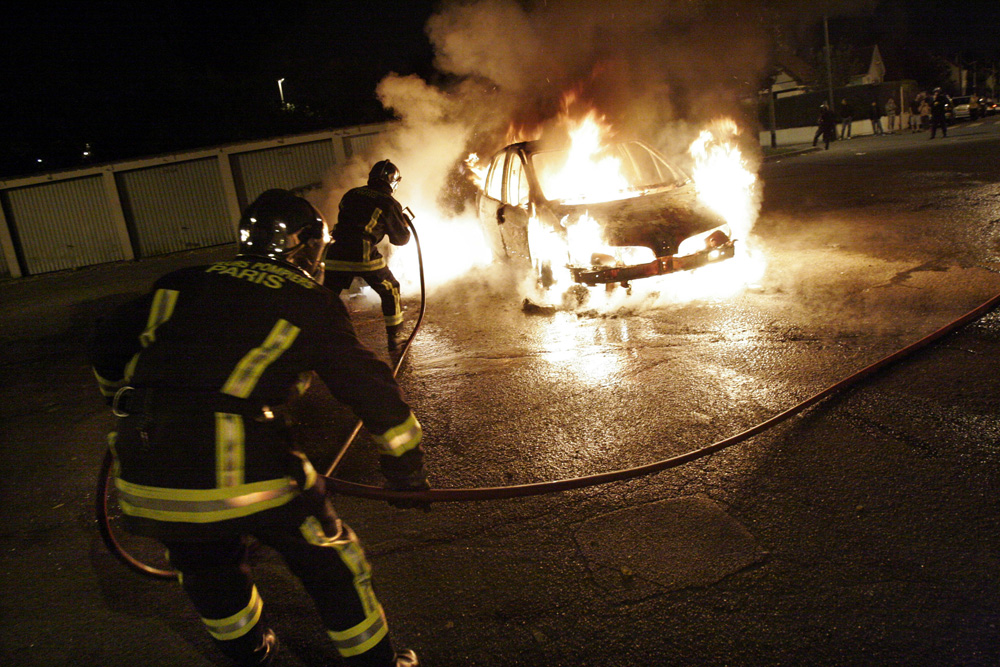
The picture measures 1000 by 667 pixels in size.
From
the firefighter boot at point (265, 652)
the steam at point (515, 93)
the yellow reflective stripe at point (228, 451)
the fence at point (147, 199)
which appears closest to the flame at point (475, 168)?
the steam at point (515, 93)

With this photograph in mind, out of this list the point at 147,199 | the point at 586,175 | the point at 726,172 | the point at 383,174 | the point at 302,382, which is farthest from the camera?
the point at 147,199

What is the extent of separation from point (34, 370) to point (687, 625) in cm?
746

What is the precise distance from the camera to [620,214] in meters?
6.27

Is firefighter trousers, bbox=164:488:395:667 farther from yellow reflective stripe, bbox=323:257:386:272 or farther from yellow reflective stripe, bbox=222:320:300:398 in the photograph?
yellow reflective stripe, bbox=323:257:386:272

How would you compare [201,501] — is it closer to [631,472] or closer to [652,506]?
[631,472]

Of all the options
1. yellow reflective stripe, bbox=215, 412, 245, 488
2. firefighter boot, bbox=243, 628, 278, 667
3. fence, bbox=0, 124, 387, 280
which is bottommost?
firefighter boot, bbox=243, 628, 278, 667

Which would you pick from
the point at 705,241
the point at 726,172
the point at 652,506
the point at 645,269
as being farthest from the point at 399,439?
the point at 726,172

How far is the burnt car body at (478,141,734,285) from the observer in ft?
19.6

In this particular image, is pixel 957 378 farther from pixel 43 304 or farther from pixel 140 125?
pixel 140 125

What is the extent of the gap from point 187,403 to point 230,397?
0.38ft

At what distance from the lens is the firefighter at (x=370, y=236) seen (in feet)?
19.3

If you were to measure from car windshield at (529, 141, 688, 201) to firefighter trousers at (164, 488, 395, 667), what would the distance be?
17.2 ft

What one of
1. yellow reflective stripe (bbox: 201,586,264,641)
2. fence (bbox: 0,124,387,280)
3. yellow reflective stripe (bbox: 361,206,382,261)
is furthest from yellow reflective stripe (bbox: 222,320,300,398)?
fence (bbox: 0,124,387,280)

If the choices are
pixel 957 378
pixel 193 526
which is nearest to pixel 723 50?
pixel 957 378
